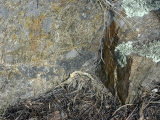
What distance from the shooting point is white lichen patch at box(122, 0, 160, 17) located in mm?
1954

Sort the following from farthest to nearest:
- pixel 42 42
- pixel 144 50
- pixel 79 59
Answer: pixel 79 59, pixel 42 42, pixel 144 50

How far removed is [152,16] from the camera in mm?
1960

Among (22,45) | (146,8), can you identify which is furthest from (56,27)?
(146,8)

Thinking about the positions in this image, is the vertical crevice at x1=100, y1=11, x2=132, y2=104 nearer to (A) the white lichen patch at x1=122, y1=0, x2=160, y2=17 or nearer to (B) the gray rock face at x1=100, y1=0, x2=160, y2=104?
(B) the gray rock face at x1=100, y1=0, x2=160, y2=104

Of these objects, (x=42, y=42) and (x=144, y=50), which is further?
(x=42, y=42)

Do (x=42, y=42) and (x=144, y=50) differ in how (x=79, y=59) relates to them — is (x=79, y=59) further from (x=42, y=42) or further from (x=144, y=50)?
(x=144, y=50)

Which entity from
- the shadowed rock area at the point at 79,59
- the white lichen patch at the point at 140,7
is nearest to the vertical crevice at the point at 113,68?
the shadowed rock area at the point at 79,59

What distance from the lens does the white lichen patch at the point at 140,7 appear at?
6.41 feet

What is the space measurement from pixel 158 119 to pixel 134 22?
1.99 feet

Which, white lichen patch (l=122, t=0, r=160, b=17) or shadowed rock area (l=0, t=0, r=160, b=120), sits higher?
white lichen patch (l=122, t=0, r=160, b=17)

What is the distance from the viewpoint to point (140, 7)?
77.0 inches

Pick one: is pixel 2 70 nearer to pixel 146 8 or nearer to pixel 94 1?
pixel 94 1

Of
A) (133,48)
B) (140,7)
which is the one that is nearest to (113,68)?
(133,48)

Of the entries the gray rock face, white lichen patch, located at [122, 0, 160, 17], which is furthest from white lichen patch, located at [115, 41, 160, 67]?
white lichen patch, located at [122, 0, 160, 17]
